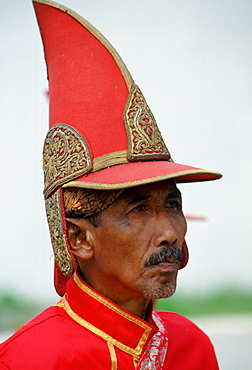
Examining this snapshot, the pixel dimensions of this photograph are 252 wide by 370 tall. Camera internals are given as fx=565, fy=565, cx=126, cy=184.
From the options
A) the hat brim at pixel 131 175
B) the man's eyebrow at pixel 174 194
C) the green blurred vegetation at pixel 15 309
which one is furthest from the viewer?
the green blurred vegetation at pixel 15 309

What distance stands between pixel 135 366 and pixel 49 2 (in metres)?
1.37

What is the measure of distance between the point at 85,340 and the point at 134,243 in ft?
1.25

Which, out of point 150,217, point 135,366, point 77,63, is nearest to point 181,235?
point 150,217

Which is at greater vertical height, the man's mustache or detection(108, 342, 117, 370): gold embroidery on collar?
the man's mustache

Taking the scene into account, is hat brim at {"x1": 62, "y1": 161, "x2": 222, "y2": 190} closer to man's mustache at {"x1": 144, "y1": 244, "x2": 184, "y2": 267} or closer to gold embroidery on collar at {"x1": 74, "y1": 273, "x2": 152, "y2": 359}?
man's mustache at {"x1": 144, "y1": 244, "x2": 184, "y2": 267}

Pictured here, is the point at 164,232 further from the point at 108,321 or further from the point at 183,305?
the point at 183,305

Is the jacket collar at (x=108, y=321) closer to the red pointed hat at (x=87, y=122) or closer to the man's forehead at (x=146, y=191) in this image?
the red pointed hat at (x=87, y=122)

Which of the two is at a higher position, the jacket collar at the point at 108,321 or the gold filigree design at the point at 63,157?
the gold filigree design at the point at 63,157

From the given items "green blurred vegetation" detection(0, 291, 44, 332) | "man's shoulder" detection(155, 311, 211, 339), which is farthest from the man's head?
"green blurred vegetation" detection(0, 291, 44, 332)

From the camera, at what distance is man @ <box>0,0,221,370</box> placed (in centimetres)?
191

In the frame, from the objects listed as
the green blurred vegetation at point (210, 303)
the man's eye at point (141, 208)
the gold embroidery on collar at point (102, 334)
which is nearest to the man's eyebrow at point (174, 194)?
the man's eye at point (141, 208)

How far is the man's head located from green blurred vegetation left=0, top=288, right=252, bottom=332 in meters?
1.70

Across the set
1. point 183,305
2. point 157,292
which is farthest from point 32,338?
point 183,305

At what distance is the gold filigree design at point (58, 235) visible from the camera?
196cm
